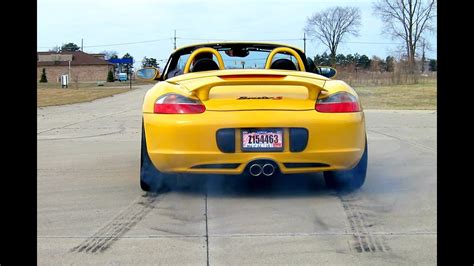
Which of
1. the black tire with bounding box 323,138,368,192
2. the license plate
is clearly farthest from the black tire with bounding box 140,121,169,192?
the black tire with bounding box 323,138,368,192

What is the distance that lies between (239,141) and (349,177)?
115 cm

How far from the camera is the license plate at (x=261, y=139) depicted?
4.21 metres

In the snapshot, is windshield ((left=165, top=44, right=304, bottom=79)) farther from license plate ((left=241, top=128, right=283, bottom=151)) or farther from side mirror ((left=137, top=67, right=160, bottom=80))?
license plate ((left=241, top=128, right=283, bottom=151))

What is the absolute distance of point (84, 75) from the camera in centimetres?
8125

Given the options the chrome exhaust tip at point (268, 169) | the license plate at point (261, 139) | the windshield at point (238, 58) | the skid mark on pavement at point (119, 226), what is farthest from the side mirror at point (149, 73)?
the chrome exhaust tip at point (268, 169)

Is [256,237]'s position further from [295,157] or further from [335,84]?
[335,84]

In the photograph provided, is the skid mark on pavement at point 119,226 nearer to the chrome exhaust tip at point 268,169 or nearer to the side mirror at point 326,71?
the chrome exhaust tip at point 268,169

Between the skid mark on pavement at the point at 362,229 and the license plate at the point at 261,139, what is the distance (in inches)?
28.2

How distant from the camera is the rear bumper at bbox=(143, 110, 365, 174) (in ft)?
13.8

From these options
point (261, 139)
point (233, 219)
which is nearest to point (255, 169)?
point (261, 139)

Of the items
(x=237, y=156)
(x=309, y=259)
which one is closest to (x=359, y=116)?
(x=237, y=156)

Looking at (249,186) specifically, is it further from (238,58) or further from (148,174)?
(238,58)
